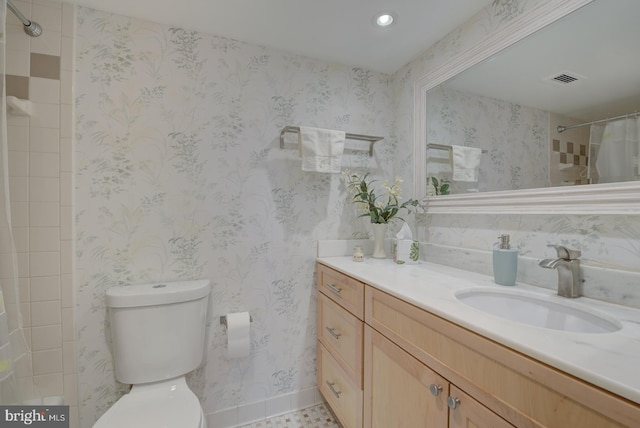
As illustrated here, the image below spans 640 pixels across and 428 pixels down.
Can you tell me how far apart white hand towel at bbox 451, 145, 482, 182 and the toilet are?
1.41m

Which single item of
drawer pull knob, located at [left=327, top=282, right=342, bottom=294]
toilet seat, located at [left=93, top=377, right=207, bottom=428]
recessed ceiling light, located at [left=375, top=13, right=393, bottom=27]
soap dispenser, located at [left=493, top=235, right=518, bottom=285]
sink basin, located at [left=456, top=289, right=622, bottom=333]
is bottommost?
toilet seat, located at [left=93, top=377, right=207, bottom=428]

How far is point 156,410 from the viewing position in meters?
1.03

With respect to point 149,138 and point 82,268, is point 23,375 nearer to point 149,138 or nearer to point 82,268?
point 82,268

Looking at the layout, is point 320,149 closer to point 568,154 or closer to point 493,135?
point 493,135

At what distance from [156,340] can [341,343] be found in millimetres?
850

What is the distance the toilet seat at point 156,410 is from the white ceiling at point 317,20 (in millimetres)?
1715

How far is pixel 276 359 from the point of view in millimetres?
1580

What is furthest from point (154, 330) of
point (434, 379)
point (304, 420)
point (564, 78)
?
point (564, 78)

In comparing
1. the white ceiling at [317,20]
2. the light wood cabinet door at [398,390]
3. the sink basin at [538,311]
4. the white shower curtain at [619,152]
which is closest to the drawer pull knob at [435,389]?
the light wood cabinet door at [398,390]

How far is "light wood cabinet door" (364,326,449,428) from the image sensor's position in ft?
2.54

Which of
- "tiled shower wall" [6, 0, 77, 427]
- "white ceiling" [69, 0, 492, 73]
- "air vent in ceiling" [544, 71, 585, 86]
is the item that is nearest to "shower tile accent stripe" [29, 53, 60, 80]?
"tiled shower wall" [6, 0, 77, 427]

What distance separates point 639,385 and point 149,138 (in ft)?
5.80

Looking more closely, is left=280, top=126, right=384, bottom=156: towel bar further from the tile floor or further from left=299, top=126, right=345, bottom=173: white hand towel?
the tile floor

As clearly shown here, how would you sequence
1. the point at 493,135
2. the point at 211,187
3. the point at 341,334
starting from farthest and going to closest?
the point at 211,187
the point at 341,334
the point at 493,135
